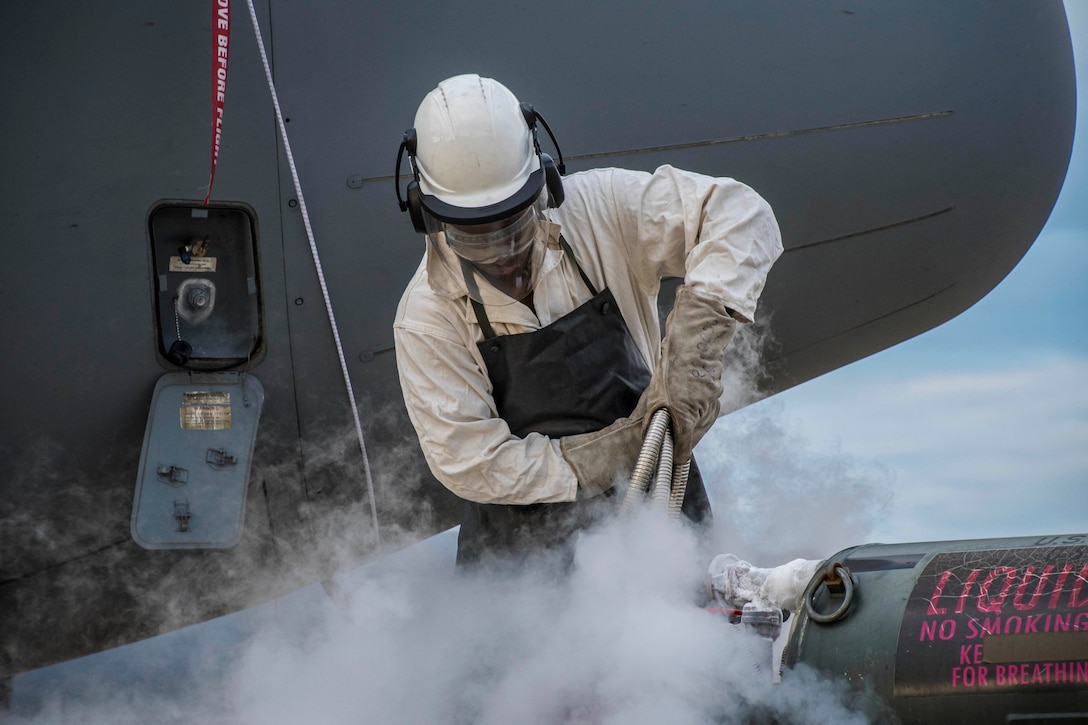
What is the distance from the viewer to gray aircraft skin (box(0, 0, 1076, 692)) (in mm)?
3158

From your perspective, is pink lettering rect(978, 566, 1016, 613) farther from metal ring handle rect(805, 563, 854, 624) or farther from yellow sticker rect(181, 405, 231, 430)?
yellow sticker rect(181, 405, 231, 430)

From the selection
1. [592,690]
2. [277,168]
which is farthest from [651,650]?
[277,168]

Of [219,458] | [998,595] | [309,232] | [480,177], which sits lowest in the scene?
[219,458]

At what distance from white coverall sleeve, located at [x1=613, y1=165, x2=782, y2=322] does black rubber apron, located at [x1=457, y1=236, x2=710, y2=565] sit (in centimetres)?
17

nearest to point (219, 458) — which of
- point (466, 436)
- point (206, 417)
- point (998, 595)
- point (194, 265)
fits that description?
point (206, 417)

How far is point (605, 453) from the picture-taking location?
2.46m

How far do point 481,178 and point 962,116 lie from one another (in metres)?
1.83

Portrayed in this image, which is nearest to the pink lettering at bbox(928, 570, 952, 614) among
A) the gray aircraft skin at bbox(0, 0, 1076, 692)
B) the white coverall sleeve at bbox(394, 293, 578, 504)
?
the white coverall sleeve at bbox(394, 293, 578, 504)

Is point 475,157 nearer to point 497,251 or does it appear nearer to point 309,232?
point 497,251

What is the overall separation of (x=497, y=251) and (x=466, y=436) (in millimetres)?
393

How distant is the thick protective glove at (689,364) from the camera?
235cm

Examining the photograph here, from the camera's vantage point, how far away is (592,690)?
7.84 feet

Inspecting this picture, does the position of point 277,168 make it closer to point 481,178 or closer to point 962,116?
point 481,178

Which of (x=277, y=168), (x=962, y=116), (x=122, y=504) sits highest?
(x=962, y=116)
